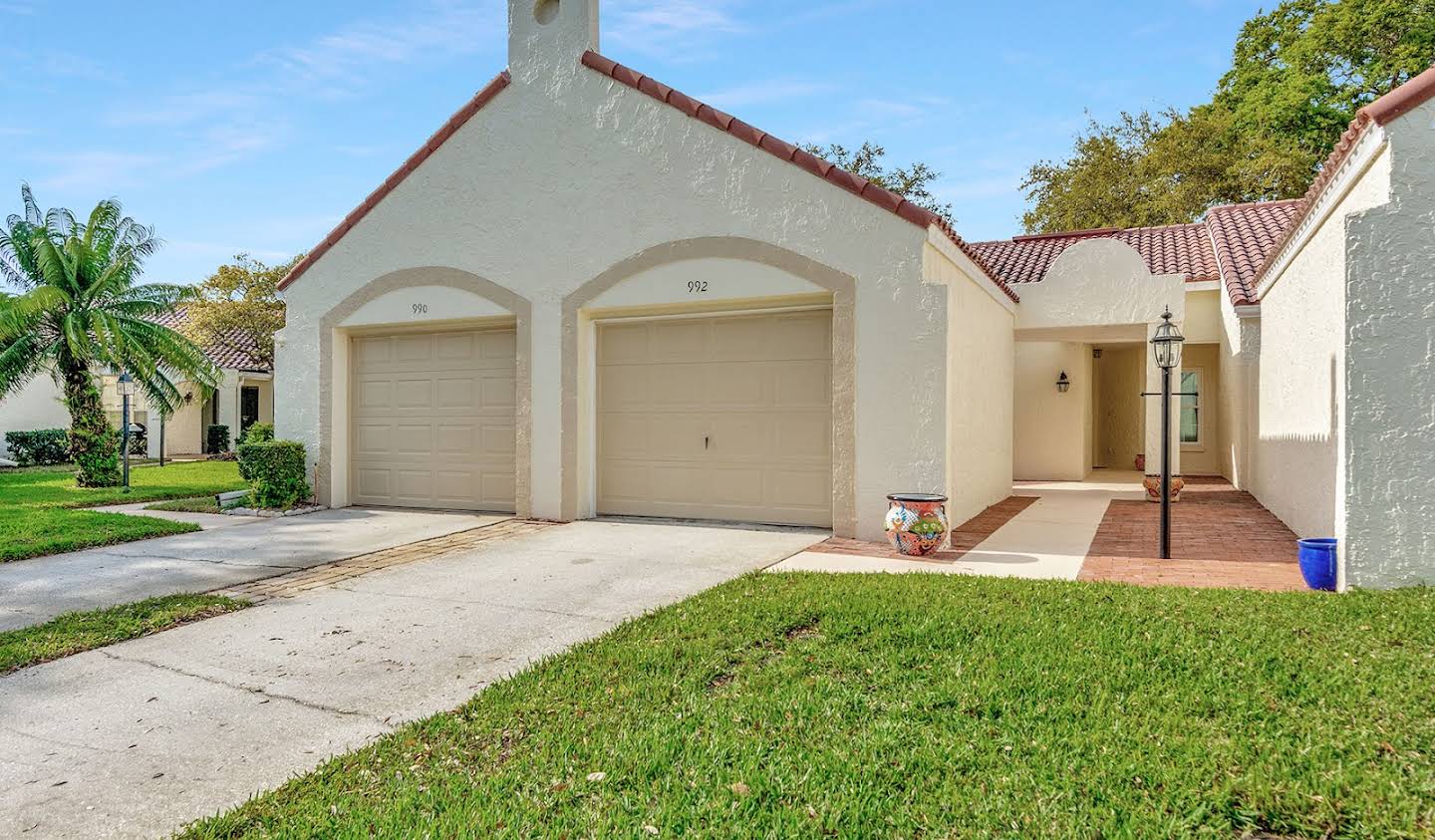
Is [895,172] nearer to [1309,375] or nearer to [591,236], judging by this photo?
[591,236]

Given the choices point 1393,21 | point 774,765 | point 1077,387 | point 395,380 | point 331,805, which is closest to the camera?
point 331,805

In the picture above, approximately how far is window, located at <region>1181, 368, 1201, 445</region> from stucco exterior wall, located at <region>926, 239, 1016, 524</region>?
7.85 m

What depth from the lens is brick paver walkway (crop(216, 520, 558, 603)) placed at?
22.6 feet

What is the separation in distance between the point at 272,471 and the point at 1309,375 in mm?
13193

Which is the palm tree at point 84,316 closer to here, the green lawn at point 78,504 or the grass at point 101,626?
the green lawn at point 78,504

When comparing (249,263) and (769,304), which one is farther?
(249,263)


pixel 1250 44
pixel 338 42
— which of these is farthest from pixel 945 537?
pixel 1250 44

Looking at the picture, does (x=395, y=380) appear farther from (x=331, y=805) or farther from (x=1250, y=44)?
(x=1250, y=44)

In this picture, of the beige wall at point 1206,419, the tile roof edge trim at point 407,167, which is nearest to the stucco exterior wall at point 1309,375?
the beige wall at point 1206,419

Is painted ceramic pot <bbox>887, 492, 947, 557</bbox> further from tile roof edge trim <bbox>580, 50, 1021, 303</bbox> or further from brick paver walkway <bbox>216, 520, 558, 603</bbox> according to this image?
brick paver walkway <bbox>216, 520, 558, 603</bbox>

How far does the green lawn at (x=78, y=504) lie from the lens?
9070 mm

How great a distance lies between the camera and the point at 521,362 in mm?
10773

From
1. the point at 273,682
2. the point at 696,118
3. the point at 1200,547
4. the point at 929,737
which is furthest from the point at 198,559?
the point at 1200,547

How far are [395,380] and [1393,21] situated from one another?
99.3 ft
